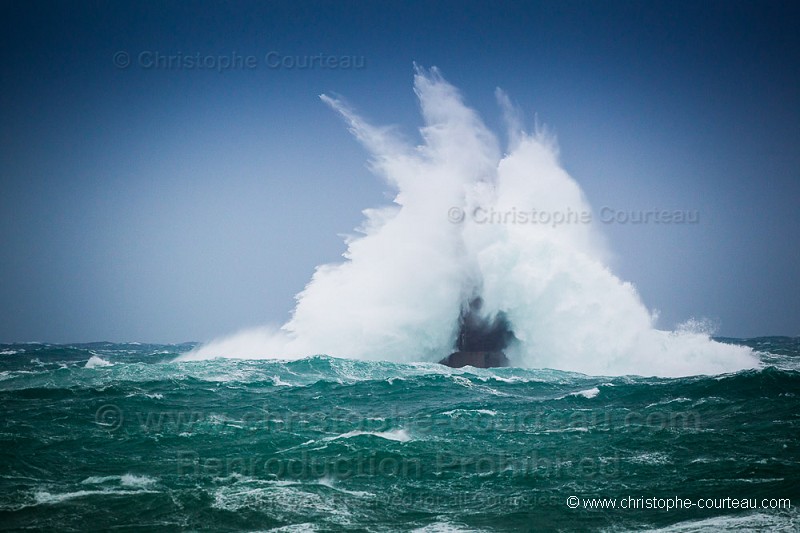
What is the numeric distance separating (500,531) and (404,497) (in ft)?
7.00

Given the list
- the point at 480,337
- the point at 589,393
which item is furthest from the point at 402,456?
the point at 480,337

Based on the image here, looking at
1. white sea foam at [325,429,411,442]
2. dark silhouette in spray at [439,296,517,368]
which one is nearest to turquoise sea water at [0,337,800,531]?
white sea foam at [325,429,411,442]

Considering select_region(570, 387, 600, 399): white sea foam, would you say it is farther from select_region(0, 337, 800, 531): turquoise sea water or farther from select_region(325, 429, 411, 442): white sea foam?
select_region(325, 429, 411, 442): white sea foam

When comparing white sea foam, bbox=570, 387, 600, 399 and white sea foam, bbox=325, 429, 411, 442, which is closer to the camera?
white sea foam, bbox=325, 429, 411, 442

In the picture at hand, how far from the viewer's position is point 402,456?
12.7 meters

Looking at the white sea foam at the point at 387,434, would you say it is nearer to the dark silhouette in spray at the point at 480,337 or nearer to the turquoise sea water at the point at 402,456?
the turquoise sea water at the point at 402,456

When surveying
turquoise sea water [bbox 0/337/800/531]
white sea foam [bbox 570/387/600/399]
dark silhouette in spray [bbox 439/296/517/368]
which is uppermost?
dark silhouette in spray [bbox 439/296/517/368]

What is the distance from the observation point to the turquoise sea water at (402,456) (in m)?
9.33

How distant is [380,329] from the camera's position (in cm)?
3036

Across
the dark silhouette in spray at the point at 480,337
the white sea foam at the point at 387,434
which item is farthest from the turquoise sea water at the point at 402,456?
the dark silhouette in spray at the point at 480,337

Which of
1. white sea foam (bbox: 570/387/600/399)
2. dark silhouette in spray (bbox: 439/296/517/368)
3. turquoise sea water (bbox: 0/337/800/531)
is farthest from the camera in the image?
dark silhouette in spray (bbox: 439/296/517/368)

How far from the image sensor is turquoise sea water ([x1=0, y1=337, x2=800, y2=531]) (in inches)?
367

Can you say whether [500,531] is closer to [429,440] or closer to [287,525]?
[287,525]

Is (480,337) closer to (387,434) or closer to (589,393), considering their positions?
(589,393)
